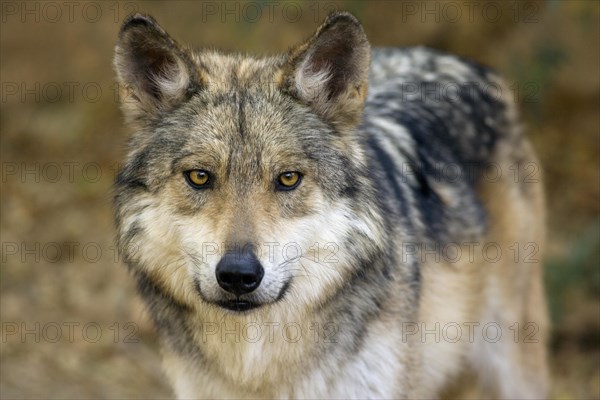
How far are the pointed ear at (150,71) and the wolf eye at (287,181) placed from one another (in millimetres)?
627

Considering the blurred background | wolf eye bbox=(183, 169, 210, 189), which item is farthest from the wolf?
the blurred background

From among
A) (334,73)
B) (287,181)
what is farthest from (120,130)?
(287,181)

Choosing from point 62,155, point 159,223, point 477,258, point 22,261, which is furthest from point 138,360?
point 159,223

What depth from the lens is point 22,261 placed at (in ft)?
27.0

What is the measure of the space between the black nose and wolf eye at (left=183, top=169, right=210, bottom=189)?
424 millimetres

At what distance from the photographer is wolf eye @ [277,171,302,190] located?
3.69 meters

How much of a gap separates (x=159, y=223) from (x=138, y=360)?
4103 millimetres

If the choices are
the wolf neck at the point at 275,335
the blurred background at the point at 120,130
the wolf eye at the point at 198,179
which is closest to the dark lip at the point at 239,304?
the wolf neck at the point at 275,335

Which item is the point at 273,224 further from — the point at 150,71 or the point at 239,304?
the point at 150,71

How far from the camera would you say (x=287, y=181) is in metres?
3.70

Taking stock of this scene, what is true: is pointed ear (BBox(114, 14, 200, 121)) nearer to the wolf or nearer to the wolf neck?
the wolf

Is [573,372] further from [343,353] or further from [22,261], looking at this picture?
[22,261]

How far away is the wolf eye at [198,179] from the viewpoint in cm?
367

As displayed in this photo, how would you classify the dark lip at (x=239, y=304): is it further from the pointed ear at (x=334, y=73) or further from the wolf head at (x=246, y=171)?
the pointed ear at (x=334, y=73)
